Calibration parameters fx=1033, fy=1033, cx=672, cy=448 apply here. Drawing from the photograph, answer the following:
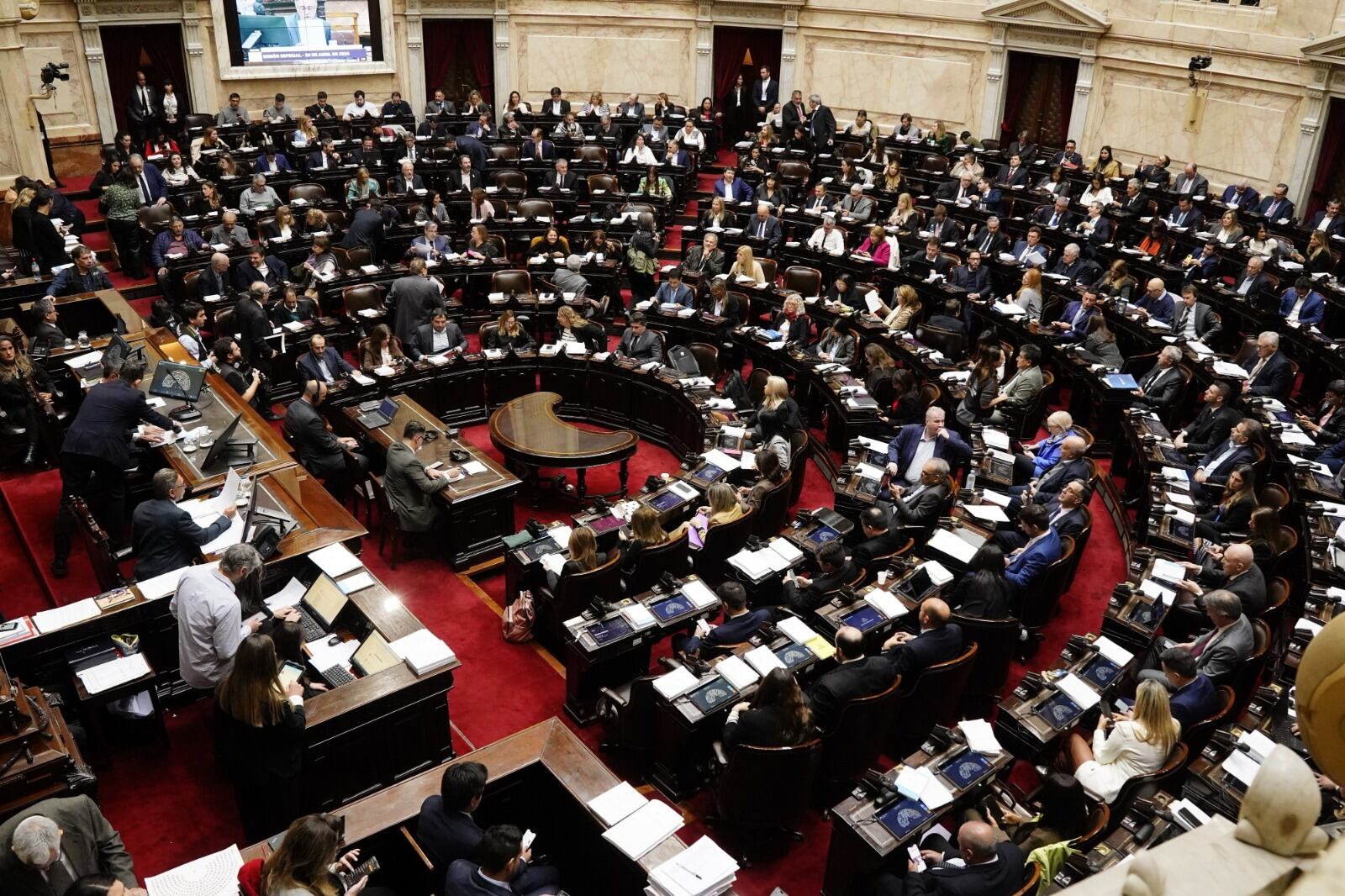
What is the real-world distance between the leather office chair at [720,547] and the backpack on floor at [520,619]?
147cm

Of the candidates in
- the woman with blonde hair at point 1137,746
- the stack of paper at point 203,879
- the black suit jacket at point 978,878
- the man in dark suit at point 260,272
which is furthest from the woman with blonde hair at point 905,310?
the stack of paper at point 203,879

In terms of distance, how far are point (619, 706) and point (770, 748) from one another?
58.2 inches

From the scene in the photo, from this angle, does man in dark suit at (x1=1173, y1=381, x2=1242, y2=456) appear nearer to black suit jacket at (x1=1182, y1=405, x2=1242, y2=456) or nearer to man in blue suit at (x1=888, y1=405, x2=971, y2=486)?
black suit jacket at (x1=1182, y1=405, x2=1242, y2=456)

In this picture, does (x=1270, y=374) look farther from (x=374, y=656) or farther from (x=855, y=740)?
(x=374, y=656)

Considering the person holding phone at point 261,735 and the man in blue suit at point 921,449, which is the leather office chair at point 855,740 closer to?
the person holding phone at point 261,735

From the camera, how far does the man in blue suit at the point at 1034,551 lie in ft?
27.1

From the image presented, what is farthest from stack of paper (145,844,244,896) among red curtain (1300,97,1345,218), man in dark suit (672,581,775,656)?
red curtain (1300,97,1345,218)

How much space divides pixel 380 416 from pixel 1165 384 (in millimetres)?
8426

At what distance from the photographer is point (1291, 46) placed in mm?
16375

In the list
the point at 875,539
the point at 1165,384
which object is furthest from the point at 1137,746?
the point at 1165,384

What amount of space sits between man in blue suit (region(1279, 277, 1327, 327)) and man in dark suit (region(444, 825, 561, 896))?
39.1 feet

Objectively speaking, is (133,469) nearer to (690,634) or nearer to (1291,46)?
(690,634)

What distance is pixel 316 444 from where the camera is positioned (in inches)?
387

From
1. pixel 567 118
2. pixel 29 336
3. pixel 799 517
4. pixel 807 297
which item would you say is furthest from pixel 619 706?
pixel 567 118
